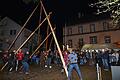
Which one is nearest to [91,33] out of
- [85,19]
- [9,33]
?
[85,19]

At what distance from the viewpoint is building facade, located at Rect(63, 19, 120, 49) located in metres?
61.5

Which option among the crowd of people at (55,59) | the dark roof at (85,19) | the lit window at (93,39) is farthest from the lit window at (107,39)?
the crowd of people at (55,59)

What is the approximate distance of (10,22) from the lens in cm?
6925

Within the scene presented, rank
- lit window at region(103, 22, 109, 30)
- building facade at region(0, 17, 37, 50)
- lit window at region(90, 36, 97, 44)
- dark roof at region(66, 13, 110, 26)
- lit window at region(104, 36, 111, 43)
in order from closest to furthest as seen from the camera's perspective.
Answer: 1. lit window at region(104, 36, 111, 43)
2. lit window at region(103, 22, 109, 30)
3. dark roof at region(66, 13, 110, 26)
4. lit window at region(90, 36, 97, 44)
5. building facade at region(0, 17, 37, 50)

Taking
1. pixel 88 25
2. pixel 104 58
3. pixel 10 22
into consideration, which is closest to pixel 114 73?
pixel 104 58

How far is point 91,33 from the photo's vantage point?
6562cm

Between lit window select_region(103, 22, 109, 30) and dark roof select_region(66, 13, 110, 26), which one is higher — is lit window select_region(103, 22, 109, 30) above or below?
below

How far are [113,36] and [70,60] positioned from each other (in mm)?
47120

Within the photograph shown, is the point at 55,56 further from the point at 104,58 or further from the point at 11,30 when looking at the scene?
the point at 11,30

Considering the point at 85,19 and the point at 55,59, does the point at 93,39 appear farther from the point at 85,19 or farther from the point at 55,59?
the point at 55,59

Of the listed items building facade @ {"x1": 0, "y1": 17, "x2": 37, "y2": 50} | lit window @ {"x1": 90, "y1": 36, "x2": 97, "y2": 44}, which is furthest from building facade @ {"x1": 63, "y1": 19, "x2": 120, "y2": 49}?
building facade @ {"x1": 0, "y1": 17, "x2": 37, "y2": 50}

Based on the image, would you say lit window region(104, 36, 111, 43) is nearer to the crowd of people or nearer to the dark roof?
the dark roof

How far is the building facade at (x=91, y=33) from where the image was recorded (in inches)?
2420

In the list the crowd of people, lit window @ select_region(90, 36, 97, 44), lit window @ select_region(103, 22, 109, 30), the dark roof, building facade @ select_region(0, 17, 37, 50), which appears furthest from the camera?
building facade @ select_region(0, 17, 37, 50)
